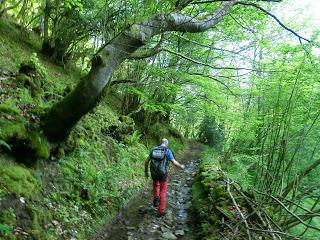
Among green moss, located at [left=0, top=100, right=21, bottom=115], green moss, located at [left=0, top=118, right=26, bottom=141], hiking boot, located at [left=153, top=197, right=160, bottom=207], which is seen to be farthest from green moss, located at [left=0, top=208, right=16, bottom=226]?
hiking boot, located at [left=153, top=197, right=160, bottom=207]

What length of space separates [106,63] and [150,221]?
13.0 ft

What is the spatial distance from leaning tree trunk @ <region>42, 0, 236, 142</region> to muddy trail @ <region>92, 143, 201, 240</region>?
238 centimetres

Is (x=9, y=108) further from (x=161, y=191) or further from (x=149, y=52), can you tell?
(x=161, y=191)

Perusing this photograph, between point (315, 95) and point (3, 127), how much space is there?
7.33m

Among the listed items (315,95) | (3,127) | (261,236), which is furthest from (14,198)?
(315,95)

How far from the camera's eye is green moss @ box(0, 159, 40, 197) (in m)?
5.15

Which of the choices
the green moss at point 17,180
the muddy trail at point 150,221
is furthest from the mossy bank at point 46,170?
the muddy trail at point 150,221

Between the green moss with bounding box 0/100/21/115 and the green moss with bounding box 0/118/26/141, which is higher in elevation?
the green moss with bounding box 0/100/21/115

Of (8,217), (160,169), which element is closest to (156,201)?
(160,169)

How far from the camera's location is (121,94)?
17688mm

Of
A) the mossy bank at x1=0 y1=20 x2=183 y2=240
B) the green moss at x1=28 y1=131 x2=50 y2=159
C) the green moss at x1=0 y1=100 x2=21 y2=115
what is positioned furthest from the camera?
the green moss at x1=0 y1=100 x2=21 y2=115

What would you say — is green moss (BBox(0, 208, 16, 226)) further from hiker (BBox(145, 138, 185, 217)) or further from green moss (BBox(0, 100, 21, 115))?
hiker (BBox(145, 138, 185, 217))

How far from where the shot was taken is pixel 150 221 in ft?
25.6

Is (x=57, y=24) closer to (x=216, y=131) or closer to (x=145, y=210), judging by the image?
(x=145, y=210)
